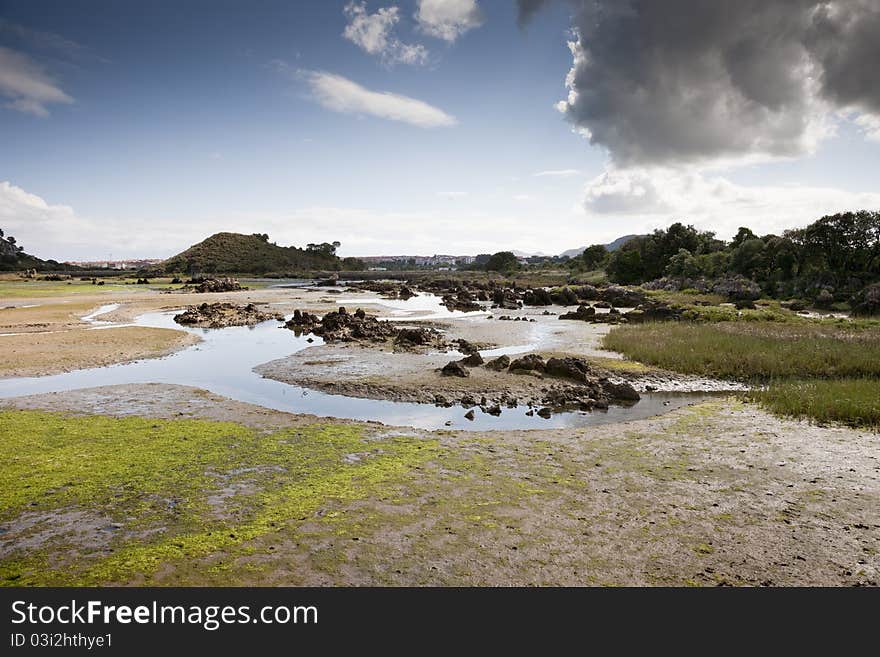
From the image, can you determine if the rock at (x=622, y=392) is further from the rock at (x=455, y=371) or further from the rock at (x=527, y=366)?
the rock at (x=455, y=371)

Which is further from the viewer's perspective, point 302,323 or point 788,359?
point 302,323

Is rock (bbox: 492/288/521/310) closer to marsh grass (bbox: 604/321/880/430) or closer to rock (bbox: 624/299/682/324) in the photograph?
rock (bbox: 624/299/682/324)

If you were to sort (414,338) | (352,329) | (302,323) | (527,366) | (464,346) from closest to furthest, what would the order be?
(527,366)
(464,346)
(414,338)
(352,329)
(302,323)

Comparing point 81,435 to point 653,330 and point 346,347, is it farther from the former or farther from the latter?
point 653,330

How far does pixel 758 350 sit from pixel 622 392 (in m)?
11.1

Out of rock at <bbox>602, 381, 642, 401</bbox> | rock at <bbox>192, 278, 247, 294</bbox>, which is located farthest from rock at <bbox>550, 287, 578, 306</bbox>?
rock at <bbox>192, 278, 247, 294</bbox>

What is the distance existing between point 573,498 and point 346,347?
25078 mm

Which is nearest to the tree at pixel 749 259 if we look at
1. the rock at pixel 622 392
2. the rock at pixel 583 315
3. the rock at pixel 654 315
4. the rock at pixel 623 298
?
the rock at pixel 623 298

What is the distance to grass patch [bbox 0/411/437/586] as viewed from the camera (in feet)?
25.8

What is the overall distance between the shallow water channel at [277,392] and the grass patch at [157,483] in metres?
3.66

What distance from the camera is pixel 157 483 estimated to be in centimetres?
1082

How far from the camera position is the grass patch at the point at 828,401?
643 inches

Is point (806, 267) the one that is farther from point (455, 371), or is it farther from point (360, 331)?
point (455, 371)

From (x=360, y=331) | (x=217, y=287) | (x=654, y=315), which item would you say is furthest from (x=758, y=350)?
(x=217, y=287)
